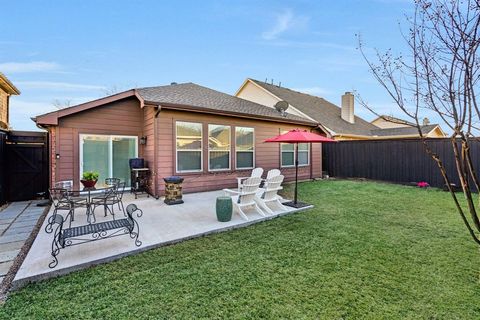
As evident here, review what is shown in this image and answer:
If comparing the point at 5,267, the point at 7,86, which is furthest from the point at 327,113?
the point at 7,86

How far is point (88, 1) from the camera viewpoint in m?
8.71

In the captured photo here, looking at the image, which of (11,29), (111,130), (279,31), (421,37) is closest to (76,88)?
(11,29)

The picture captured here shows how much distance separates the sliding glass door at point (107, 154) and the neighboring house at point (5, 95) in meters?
6.87

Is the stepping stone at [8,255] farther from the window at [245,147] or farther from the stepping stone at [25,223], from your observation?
the window at [245,147]

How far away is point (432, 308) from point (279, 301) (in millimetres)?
1507

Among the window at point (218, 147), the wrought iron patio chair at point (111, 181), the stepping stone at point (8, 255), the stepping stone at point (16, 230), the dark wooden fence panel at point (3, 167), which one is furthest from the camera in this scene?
the window at point (218, 147)

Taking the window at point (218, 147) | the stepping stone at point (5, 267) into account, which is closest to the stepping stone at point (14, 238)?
the stepping stone at point (5, 267)

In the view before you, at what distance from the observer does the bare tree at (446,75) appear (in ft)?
5.33

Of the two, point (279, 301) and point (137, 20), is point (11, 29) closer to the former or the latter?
point (137, 20)

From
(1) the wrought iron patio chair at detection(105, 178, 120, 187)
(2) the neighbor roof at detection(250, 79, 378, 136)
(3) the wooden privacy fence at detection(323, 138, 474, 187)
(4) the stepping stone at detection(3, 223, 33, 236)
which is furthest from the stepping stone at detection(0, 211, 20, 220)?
(2) the neighbor roof at detection(250, 79, 378, 136)

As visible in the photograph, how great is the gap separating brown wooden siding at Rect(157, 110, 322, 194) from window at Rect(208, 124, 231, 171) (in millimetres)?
171

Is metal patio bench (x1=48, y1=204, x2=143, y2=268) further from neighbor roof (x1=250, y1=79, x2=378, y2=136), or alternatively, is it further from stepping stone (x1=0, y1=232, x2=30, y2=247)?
neighbor roof (x1=250, y1=79, x2=378, y2=136)

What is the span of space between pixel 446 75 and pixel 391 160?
10.8m

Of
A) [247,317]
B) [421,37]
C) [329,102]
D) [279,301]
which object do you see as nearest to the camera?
[421,37]
